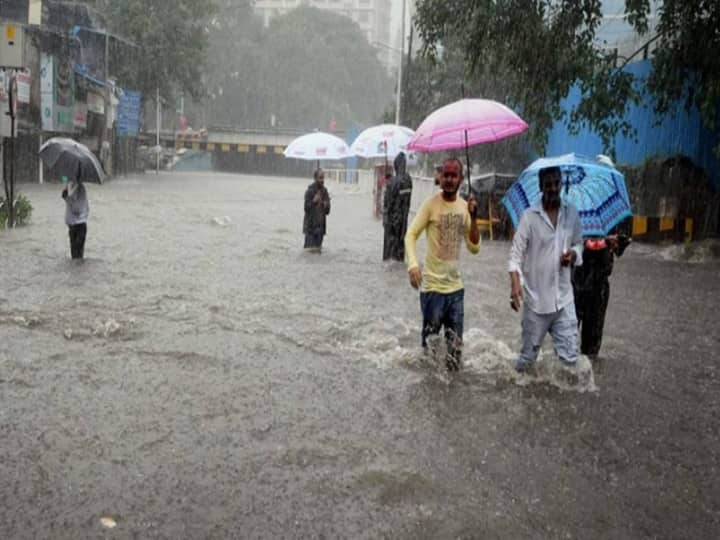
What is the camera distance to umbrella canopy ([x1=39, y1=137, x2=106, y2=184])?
1171 cm

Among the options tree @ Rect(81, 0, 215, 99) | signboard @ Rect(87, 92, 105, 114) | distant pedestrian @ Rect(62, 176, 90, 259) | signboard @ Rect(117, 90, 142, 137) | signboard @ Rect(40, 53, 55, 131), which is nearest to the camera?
distant pedestrian @ Rect(62, 176, 90, 259)

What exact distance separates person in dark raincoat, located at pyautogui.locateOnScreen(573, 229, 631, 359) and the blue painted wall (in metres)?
9.93

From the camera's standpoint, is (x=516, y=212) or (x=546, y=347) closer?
(x=516, y=212)

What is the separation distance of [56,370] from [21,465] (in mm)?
2091

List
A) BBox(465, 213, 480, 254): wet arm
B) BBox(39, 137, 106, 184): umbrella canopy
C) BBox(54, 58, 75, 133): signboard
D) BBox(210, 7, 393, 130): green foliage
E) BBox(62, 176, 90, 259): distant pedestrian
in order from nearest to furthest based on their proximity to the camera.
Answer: BBox(465, 213, 480, 254): wet arm
BBox(39, 137, 106, 184): umbrella canopy
BBox(62, 176, 90, 259): distant pedestrian
BBox(54, 58, 75, 133): signboard
BBox(210, 7, 393, 130): green foliage

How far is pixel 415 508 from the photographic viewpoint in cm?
406

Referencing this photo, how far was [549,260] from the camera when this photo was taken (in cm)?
589

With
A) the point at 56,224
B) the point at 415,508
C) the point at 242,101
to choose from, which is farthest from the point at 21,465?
the point at 242,101

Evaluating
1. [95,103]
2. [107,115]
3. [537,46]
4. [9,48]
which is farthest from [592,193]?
[107,115]

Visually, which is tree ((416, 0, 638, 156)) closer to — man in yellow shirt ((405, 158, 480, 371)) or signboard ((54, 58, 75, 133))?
man in yellow shirt ((405, 158, 480, 371))

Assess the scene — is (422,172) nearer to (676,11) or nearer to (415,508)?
(676,11)

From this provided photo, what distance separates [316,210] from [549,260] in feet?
28.7

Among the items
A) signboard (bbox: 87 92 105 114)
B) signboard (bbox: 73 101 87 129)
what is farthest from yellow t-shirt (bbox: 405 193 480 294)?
signboard (bbox: 87 92 105 114)

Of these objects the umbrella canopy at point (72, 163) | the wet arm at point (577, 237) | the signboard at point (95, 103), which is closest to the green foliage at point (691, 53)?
the wet arm at point (577, 237)
